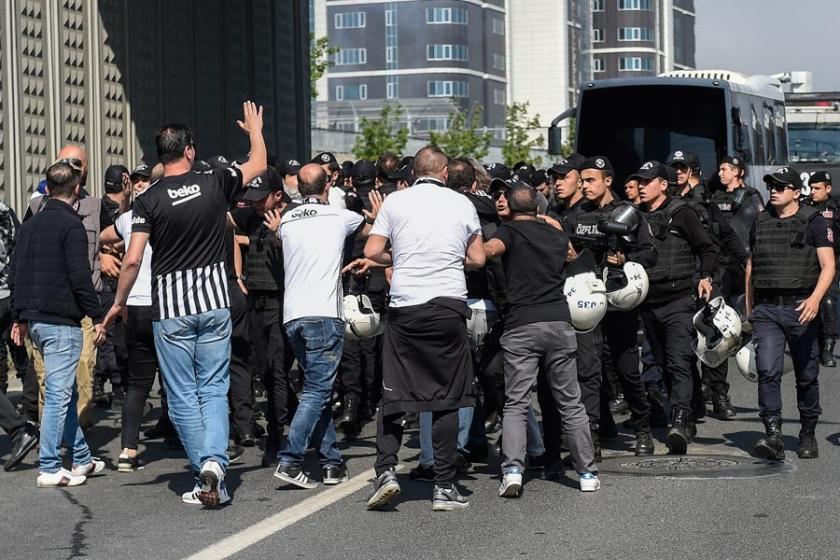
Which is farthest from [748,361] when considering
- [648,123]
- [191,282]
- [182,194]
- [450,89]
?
[450,89]

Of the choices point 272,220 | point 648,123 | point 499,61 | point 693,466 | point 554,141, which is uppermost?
point 499,61

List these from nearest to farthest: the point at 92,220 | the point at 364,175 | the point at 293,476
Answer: the point at 293,476 → the point at 92,220 → the point at 364,175

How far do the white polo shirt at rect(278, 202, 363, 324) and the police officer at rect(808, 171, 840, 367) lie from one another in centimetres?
448

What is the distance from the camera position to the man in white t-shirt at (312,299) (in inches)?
364

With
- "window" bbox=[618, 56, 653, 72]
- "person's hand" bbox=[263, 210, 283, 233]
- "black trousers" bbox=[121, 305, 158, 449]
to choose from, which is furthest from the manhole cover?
"window" bbox=[618, 56, 653, 72]

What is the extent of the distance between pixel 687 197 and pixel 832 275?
234 centimetres

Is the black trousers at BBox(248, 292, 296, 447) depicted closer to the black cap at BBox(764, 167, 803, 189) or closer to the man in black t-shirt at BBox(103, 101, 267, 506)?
the man in black t-shirt at BBox(103, 101, 267, 506)

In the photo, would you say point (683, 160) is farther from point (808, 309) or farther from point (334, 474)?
point (334, 474)

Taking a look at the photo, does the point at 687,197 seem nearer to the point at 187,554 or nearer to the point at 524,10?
the point at 187,554

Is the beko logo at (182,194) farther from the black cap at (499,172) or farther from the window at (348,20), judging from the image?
the window at (348,20)

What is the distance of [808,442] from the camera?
10289mm

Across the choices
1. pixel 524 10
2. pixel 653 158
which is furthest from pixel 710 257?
pixel 524 10

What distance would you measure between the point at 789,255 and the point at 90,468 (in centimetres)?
455

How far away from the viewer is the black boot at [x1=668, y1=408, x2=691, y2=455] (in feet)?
33.9
